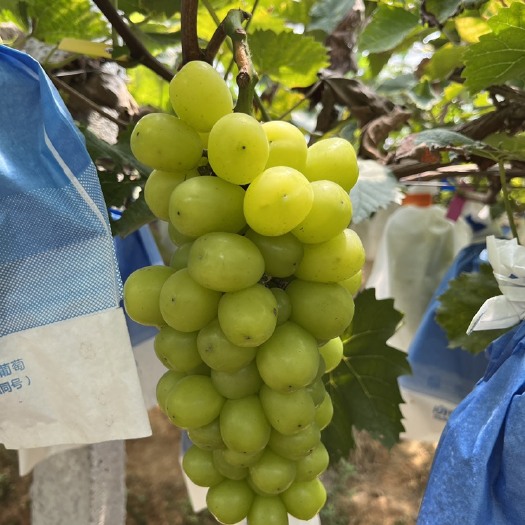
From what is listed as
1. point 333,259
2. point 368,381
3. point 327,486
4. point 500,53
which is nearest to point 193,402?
point 333,259

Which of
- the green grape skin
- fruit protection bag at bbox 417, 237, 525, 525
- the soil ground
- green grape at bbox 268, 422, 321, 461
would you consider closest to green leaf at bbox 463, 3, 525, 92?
fruit protection bag at bbox 417, 237, 525, 525

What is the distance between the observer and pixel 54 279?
344mm

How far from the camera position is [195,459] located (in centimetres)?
42

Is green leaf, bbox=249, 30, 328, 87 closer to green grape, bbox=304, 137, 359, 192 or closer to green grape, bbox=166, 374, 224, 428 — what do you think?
green grape, bbox=304, 137, 359, 192

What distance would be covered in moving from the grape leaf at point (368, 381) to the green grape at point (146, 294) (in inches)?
12.4

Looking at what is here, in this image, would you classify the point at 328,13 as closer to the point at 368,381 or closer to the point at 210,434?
the point at 368,381

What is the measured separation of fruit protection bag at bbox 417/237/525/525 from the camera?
1.27ft

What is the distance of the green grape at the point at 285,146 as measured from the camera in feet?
1.15

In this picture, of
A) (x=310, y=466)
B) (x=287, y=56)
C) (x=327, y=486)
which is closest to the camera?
(x=310, y=466)

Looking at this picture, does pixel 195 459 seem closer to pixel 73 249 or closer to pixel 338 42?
pixel 73 249

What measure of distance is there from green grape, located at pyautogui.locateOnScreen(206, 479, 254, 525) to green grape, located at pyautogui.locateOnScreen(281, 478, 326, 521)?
1.1 inches

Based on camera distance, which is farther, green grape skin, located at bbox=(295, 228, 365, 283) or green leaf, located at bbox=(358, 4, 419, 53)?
green leaf, located at bbox=(358, 4, 419, 53)

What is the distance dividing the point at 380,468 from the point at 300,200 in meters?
1.69

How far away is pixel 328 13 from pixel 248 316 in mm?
653
